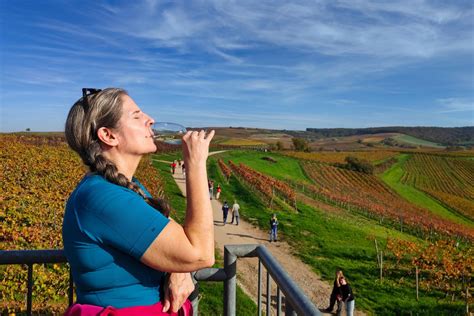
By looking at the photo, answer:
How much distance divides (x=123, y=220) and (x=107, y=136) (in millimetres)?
430

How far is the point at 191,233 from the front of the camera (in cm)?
144

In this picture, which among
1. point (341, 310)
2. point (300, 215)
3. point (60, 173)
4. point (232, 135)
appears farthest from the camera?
point (232, 135)

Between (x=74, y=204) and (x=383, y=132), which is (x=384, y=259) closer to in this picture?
(x=74, y=204)

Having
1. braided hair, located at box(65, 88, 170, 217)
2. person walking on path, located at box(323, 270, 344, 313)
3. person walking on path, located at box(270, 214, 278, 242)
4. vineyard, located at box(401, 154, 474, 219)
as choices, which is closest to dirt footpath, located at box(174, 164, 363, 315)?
person walking on path, located at box(270, 214, 278, 242)

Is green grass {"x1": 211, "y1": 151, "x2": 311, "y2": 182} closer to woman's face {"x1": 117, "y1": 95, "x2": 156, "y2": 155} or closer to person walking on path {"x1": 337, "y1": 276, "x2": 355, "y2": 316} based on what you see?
person walking on path {"x1": 337, "y1": 276, "x2": 355, "y2": 316}

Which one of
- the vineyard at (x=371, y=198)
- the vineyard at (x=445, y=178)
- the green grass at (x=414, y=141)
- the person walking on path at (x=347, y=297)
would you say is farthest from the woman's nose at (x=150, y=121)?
the green grass at (x=414, y=141)

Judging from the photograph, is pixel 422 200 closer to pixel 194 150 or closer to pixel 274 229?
pixel 274 229

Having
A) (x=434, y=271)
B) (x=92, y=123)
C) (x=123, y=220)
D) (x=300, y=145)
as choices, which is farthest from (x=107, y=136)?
(x=300, y=145)

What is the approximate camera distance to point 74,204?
1.48 metres

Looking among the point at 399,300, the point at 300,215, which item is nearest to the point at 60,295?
the point at 399,300

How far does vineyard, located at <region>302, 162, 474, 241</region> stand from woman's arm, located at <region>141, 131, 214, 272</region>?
3054 centimetres

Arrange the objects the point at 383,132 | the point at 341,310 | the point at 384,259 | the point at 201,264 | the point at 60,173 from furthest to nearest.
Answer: the point at 383,132 < the point at 384,259 < the point at 60,173 < the point at 341,310 < the point at 201,264

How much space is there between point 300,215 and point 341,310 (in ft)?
44.2

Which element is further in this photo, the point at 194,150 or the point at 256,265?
the point at 256,265
